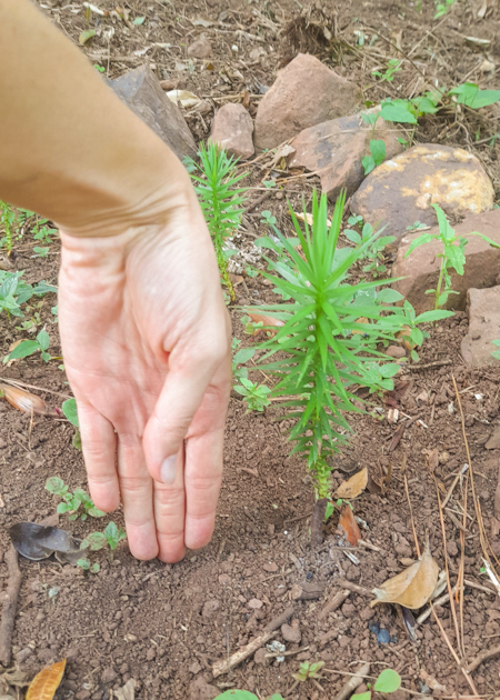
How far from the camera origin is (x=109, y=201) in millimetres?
1785

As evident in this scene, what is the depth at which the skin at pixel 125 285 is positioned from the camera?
1.61 metres

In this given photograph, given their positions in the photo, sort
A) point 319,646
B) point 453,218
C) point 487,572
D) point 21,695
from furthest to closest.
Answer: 1. point 453,218
2. point 487,572
3. point 319,646
4. point 21,695

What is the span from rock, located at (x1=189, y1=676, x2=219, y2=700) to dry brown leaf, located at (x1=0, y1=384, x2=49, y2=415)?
133cm

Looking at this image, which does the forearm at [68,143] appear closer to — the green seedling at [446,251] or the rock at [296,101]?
the green seedling at [446,251]

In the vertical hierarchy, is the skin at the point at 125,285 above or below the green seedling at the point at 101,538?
above

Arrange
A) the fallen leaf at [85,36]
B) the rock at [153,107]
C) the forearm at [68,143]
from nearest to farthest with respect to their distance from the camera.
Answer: the forearm at [68,143], the rock at [153,107], the fallen leaf at [85,36]

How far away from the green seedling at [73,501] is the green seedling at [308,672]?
0.90m

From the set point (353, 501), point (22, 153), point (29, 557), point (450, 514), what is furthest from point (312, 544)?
point (22, 153)

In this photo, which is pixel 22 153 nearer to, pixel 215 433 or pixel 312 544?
pixel 215 433

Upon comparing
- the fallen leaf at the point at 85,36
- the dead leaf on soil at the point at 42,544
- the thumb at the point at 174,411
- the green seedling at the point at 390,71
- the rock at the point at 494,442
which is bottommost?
the dead leaf on soil at the point at 42,544

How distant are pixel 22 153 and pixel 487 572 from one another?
79.8 inches

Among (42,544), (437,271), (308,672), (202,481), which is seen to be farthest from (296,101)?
(308,672)

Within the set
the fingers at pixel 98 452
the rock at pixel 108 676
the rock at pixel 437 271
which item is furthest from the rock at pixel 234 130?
the rock at pixel 108 676

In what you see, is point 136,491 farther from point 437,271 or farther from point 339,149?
point 339,149
